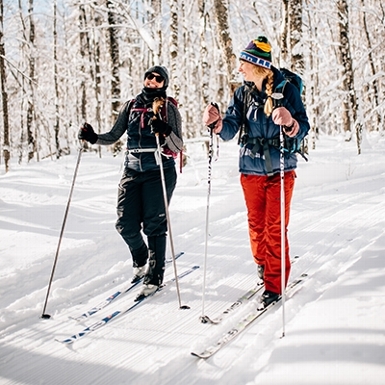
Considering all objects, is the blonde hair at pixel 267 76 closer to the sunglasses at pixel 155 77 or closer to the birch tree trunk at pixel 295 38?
the sunglasses at pixel 155 77

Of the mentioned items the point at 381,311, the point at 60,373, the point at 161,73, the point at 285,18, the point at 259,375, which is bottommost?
the point at 60,373

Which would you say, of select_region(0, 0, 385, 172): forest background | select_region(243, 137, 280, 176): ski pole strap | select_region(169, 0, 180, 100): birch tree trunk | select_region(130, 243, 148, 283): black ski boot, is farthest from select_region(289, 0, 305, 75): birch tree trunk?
select_region(130, 243, 148, 283): black ski boot

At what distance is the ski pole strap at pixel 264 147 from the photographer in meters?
3.32

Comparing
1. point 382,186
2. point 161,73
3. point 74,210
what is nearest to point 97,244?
point 74,210

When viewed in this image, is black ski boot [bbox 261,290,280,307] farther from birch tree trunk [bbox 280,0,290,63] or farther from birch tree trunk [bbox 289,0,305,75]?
birch tree trunk [bbox 280,0,290,63]

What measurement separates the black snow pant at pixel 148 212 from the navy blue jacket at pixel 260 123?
0.88m

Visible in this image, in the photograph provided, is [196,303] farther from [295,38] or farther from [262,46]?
[295,38]

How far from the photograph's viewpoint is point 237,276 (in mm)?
4090

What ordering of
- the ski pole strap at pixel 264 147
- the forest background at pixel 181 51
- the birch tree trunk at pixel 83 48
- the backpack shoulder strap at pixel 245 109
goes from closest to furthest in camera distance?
1. the ski pole strap at pixel 264 147
2. the backpack shoulder strap at pixel 245 109
3. the forest background at pixel 181 51
4. the birch tree trunk at pixel 83 48

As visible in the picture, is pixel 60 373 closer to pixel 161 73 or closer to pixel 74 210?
Answer: pixel 161 73

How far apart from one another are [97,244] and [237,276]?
2.14 m

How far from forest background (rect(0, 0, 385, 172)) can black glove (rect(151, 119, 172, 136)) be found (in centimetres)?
617

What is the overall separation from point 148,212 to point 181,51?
21.6m

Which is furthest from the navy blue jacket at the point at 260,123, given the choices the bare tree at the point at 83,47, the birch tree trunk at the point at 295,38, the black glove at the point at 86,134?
the bare tree at the point at 83,47
